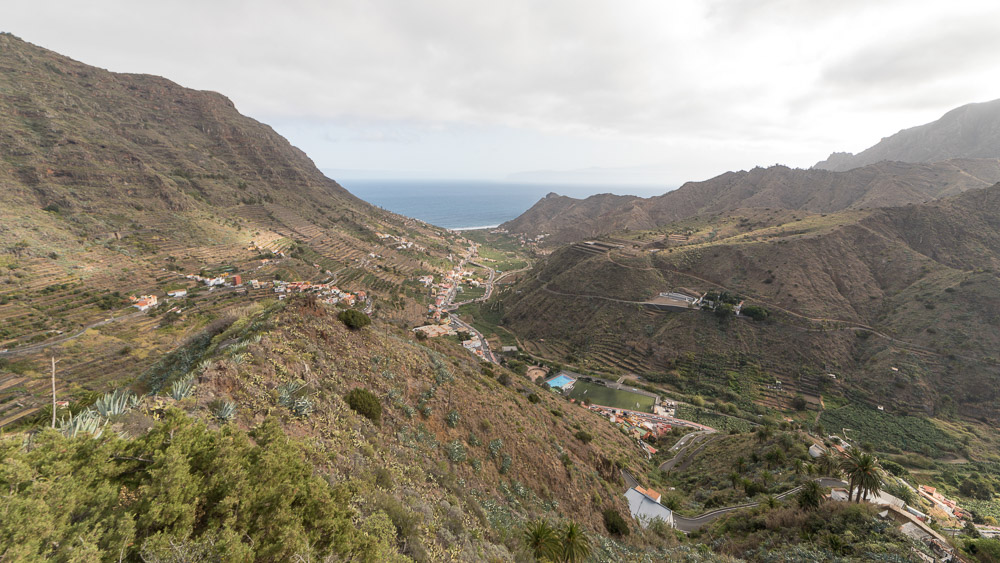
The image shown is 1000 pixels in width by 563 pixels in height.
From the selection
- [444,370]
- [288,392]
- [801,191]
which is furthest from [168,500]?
[801,191]

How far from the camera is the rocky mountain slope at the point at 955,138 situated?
5477 inches

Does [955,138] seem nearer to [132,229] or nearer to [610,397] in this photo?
[610,397]

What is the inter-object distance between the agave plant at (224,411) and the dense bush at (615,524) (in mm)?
19426

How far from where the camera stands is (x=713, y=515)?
23094 millimetres

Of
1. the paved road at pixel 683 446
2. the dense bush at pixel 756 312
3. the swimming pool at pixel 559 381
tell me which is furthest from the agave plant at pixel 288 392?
the dense bush at pixel 756 312

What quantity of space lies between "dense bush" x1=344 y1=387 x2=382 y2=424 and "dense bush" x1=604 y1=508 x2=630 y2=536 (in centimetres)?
1480

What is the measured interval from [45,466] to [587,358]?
55505mm

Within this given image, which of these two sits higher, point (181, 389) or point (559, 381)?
point (181, 389)

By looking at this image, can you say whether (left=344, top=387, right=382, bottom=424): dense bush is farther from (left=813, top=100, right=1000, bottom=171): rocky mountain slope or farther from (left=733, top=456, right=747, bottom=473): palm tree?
(left=813, top=100, right=1000, bottom=171): rocky mountain slope

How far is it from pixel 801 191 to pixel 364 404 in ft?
531

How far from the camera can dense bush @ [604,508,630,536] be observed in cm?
1838

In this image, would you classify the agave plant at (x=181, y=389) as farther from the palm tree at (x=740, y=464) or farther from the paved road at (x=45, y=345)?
the paved road at (x=45, y=345)

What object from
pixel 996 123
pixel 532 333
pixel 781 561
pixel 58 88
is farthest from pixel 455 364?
pixel 996 123

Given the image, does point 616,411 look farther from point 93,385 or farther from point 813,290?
point 93,385
